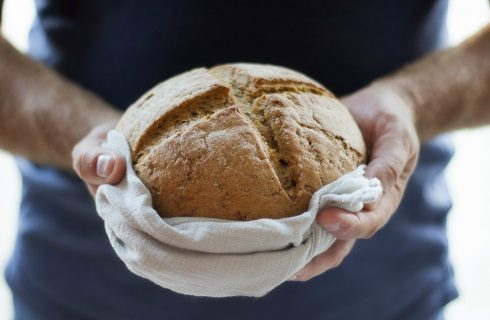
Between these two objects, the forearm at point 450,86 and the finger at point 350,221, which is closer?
the finger at point 350,221

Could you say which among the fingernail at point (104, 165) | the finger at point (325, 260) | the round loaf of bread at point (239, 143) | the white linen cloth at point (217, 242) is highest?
the round loaf of bread at point (239, 143)

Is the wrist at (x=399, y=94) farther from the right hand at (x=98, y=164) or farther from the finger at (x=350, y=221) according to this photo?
the right hand at (x=98, y=164)

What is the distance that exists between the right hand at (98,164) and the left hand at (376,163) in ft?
1.26

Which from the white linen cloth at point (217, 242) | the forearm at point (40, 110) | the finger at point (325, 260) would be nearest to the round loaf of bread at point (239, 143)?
the white linen cloth at point (217, 242)

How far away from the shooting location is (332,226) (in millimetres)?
1067

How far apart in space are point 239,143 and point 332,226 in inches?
8.9

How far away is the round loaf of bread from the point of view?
1032mm

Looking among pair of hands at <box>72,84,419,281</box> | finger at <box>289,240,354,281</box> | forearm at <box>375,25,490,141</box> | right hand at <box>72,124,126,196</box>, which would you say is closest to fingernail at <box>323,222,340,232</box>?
pair of hands at <box>72,84,419,281</box>

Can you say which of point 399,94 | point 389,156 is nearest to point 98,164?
point 389,156

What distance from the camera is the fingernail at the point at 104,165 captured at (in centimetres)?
110

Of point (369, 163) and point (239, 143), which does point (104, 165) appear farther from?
point (369, 163)

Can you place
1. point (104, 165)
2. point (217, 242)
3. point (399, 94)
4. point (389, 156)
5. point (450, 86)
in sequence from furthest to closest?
1. point (450, 86)
2. point (399, 94)
3. point (389, 156)
4. point (104, 165)
5. point (217, 242)

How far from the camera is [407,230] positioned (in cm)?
166

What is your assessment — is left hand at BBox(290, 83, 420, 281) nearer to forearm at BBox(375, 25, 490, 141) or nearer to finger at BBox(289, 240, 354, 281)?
finger at BBox(289, 240, 354, 281)
